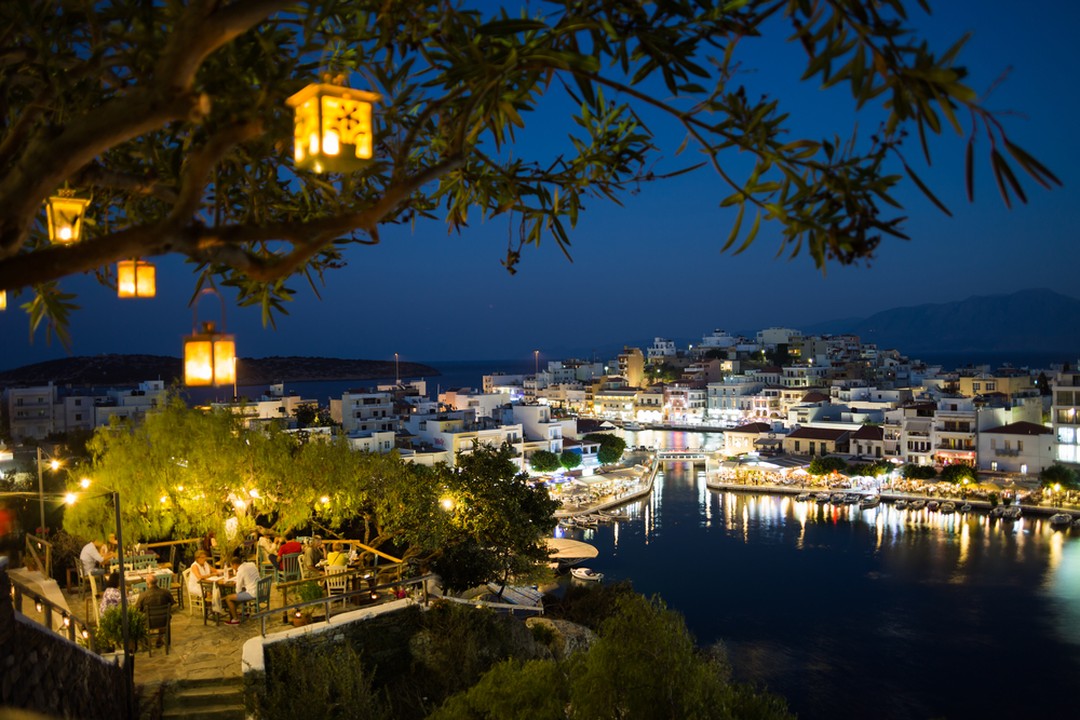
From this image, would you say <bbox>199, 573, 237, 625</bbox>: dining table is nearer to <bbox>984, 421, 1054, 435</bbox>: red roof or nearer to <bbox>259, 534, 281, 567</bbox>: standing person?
<bbox>259, 534, 281, 567</bbox>: standing person

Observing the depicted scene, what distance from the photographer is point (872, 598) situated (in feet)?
75.1

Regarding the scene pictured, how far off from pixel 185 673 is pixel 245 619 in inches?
42.3

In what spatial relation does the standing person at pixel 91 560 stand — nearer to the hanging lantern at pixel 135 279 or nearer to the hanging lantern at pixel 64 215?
the hanging lantern at pixel 135 279

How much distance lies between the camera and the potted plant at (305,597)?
256 inches

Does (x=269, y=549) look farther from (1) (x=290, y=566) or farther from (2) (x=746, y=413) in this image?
(2) (x=746, y=413)

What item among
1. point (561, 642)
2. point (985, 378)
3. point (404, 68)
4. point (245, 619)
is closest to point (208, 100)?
point (404, 68)

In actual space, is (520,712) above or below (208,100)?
below

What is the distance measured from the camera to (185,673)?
18.1 feet

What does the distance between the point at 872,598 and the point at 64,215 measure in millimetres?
24178

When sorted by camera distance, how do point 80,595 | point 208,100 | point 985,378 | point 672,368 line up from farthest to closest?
point 672,368
point 985,378
point 80,595
point 208,100

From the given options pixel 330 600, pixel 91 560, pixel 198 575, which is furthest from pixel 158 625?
pixel 91 560

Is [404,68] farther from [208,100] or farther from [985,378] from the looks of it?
[985,378]

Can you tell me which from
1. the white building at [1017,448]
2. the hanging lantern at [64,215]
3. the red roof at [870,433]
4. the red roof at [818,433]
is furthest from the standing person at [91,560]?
the red roof at [818,433]

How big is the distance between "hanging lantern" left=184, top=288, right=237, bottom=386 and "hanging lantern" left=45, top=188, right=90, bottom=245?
1.84ft
